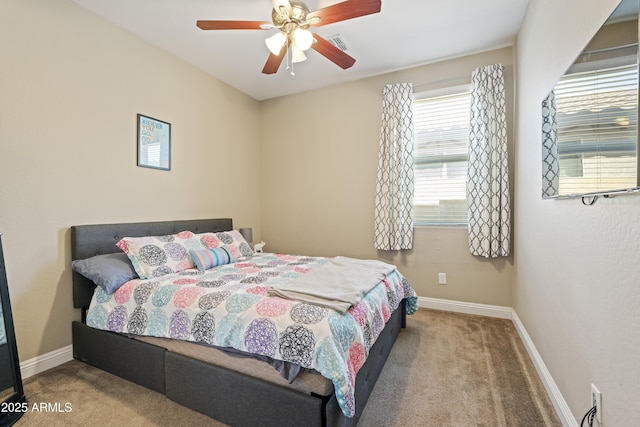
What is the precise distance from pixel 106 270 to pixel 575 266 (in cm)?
292

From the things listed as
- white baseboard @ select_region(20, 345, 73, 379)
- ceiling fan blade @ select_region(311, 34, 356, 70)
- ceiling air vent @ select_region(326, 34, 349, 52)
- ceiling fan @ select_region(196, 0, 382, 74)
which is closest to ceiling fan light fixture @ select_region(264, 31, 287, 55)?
ceiling fan @ select_region(196, 0, 382, 74)

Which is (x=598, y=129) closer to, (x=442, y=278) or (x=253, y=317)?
(x=253, y=317)

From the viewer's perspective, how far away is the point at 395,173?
11.2 feet

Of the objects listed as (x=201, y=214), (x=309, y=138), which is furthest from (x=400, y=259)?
(x=201, y=214)

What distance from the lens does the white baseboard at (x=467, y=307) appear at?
10.2 feet

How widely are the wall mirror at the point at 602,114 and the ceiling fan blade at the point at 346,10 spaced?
1130mm

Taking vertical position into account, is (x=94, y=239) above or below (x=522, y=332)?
above

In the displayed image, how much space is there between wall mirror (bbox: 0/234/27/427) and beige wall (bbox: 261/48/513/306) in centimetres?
284

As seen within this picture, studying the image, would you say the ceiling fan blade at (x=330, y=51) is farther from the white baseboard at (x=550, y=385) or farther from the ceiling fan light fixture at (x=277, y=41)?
the white baseboard at (x=550, y=385)

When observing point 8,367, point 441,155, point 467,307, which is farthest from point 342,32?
point 8,367

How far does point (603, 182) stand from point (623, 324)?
1.76 feet

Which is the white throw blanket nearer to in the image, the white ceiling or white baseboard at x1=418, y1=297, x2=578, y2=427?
white baseboard at x1=418, y1=297, x2=578, y2=427

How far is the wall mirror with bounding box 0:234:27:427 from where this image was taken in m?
1.68

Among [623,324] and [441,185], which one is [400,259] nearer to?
[441,185]
